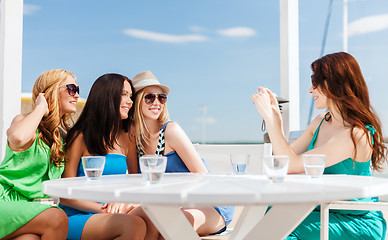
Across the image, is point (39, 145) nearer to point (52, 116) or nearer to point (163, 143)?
point (52, 116)

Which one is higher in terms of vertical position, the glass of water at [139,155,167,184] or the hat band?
the hat band

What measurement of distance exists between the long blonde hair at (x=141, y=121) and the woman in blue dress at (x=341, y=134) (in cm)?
79

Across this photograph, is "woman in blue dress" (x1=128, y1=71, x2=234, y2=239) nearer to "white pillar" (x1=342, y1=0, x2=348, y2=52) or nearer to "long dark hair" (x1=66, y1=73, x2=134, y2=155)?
"long dark hair" (x1=66, y1=73, x2=134, y2=155)

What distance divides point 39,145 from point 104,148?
39 cm

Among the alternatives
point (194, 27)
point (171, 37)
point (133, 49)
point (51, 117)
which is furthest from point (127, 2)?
point (51, 117)

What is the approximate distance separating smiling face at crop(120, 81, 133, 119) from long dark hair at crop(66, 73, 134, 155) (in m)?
0.03

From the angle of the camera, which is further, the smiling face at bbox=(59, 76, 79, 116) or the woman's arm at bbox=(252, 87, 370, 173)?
the smiling face at bbox=(59, 76, 79, 116)

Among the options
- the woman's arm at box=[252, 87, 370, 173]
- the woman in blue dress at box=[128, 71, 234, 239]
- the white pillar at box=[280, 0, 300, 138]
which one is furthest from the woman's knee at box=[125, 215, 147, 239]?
the white pillar at box=[280, 0, 300, 138]

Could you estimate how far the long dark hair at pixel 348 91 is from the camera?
234 cm

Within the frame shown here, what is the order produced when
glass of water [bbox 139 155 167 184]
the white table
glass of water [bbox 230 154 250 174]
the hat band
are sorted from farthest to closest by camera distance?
the hat band, glass of water [bbox 230 154 250 174], glass of water [bbox 139 155 167 184], the white table

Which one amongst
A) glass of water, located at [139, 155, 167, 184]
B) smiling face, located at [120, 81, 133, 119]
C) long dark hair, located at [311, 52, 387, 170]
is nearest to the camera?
glass of water, located at [139, 155, 167, 184]

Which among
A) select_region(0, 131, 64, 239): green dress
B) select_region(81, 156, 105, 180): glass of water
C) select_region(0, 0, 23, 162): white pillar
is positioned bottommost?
select_region(0, 131, 64, 239): green dress

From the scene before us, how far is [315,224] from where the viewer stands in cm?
210

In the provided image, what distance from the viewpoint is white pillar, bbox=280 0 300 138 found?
465cm
